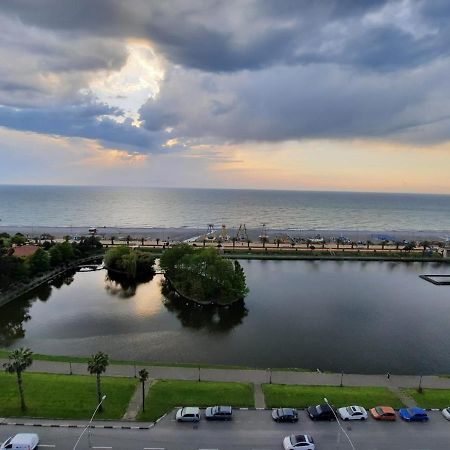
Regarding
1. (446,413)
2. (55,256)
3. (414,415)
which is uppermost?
(55,256)

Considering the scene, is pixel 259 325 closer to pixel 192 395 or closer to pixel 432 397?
pixel 192 395

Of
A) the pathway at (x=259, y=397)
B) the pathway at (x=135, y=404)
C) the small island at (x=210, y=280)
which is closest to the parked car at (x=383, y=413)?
the pathway at (x=259, y=397)

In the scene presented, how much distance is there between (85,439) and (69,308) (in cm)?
3413

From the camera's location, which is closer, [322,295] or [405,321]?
[405,321]

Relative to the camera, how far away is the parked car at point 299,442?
24.9 m

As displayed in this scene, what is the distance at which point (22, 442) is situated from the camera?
2425cm

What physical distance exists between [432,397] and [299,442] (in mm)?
14930

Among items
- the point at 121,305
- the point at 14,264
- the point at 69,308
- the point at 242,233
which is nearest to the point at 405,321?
the point at 121,305

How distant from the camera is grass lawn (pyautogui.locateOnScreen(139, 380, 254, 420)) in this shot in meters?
29.7

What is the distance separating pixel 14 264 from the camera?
61344mm

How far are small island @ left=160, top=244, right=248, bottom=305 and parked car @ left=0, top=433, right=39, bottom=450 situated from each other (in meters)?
34.8

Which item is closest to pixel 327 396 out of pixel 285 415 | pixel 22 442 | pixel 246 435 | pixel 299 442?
pixel 285 415

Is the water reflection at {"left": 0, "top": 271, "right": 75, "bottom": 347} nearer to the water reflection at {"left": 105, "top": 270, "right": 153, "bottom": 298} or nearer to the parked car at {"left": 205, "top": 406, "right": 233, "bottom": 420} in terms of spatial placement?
the water reflection at {"left": 105, "top": 270, "right": 153, "bottom": 298}

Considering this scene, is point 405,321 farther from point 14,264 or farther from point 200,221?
point 200,221
